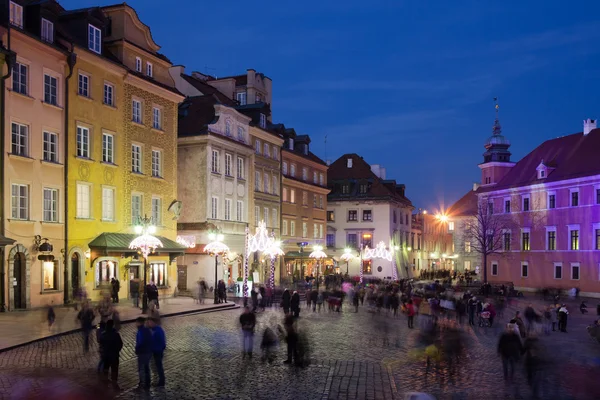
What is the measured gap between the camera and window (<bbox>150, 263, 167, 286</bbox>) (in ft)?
132

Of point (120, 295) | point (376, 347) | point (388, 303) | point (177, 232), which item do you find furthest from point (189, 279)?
point (376, 347)

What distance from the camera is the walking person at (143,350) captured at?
1441 cm

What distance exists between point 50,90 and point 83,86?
7.90 feet

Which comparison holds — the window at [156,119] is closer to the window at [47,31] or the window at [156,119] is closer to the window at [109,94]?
the window at [109,94]

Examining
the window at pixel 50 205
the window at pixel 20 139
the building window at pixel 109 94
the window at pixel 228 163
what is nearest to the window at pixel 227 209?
the window at pixel 228 163

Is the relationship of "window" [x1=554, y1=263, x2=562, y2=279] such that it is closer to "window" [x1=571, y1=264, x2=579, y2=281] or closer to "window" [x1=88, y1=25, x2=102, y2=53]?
"window" [x1=571, y1=264, x2=579, y2=281]

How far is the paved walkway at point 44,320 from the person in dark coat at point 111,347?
6.03m

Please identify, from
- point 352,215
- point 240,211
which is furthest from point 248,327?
point 352,215

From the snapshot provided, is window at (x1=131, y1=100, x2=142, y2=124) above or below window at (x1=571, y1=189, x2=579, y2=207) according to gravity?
above

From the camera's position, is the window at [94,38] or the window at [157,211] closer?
the window at [94,38]

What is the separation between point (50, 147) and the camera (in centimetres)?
3247

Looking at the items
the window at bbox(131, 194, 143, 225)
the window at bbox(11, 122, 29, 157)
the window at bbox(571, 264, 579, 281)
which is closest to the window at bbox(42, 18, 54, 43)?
the window at bbox(11, 122, 29, 157)

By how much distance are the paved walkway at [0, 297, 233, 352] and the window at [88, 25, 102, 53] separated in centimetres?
1373

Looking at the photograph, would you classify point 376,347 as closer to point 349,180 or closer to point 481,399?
point 481,399
